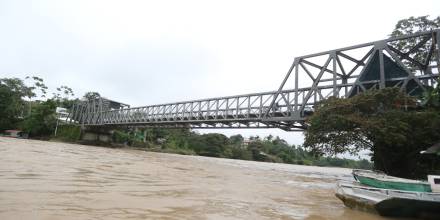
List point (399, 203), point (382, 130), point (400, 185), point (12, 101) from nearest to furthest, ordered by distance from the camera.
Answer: point (399, 203) → point (400, 185) → point (382, 130) → point (12, 101)

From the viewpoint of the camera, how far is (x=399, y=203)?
324 inches

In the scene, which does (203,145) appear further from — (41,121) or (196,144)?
(41,121)

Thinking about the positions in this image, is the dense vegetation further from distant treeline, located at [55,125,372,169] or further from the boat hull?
the boat hull

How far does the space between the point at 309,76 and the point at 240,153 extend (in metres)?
66.8

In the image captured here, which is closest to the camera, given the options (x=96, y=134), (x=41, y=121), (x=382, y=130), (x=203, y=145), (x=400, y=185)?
(x=400, y=185)

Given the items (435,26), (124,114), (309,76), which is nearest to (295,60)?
(309,76)

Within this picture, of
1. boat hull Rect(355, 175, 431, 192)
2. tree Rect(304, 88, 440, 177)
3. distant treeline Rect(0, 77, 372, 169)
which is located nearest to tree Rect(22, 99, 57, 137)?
distant treeline Rect(0, 77, 372, 169)

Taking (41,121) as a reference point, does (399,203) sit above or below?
below

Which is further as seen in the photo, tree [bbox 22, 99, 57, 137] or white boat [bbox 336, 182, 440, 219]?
tree [bbox 22, 99, 57, 137]

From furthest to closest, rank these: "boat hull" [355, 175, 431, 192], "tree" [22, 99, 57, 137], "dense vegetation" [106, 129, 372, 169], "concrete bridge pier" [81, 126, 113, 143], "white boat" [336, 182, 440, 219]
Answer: "dense vegetation" [106, 129, 372, 169], "concrete bridge pier" [81, 126, 113, 143], "tree" [22, 99, 57, 137], "boat hull" [355, 175, 431, 192], "white boat" [336, 182, 440, 219]

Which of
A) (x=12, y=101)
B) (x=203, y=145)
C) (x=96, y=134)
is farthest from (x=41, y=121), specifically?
(x=203, y=145)

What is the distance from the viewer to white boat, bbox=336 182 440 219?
8.12 metres

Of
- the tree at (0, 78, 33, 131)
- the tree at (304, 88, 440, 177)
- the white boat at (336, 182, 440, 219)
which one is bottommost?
the white boat at (336, 182, 440, 219)

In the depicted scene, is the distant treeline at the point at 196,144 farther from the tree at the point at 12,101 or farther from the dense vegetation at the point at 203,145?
the tree at the point at 12,101
